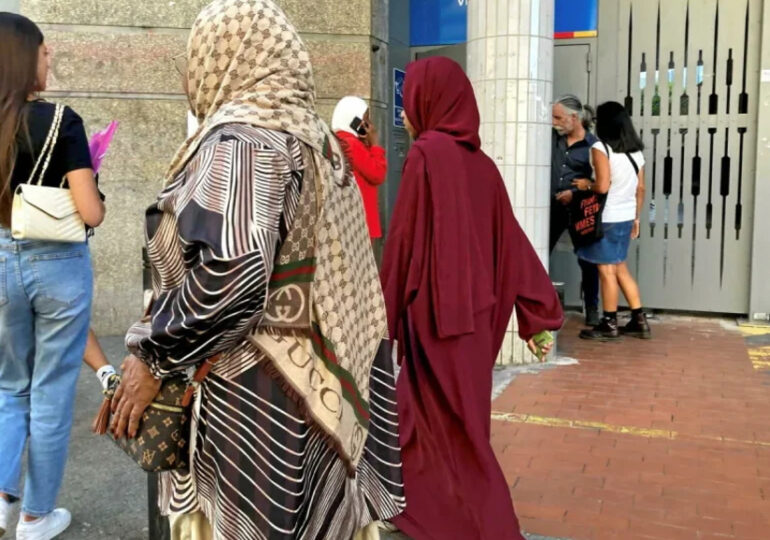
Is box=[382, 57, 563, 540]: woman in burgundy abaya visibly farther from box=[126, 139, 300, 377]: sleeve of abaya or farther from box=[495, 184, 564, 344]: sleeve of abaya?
box=[126, 139, 300, 377]: sleeve of abaya

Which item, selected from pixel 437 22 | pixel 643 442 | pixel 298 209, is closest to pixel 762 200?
pixel 437 22

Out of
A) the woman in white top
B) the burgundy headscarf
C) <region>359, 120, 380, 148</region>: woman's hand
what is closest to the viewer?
the burgundy headscarf

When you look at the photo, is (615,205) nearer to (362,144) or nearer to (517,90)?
(517,90)

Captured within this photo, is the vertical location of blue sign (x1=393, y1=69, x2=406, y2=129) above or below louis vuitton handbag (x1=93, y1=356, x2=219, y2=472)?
above

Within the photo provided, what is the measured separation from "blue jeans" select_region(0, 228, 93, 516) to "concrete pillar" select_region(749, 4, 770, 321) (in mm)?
6225

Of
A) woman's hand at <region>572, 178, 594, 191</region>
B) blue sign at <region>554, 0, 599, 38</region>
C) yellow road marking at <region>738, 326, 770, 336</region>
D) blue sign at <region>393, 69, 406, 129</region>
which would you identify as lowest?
yellow road marking at <region>738, 326, 770, 336</region>

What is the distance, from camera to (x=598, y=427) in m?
5.02

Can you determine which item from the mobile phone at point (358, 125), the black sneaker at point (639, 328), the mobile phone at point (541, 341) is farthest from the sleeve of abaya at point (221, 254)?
the black sneaker at point (639, 328)

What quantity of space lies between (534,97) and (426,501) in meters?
3.62

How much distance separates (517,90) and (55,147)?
12.3 ft

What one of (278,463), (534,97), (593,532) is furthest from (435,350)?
(534,97)

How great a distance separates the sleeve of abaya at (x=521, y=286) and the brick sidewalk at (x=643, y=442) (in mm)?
910

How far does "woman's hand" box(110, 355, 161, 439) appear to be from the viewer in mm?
2012

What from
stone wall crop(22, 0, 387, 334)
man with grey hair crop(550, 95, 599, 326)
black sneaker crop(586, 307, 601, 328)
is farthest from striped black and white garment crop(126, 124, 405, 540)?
black sneaker crop(586, 307, 601, 328)
